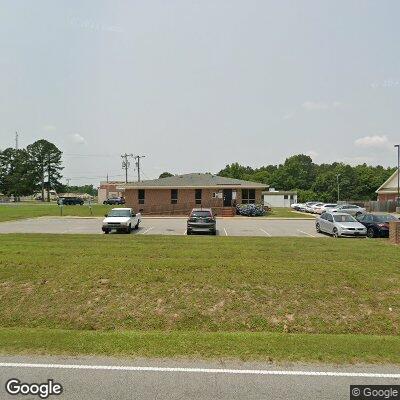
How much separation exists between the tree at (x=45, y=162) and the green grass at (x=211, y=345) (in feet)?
335

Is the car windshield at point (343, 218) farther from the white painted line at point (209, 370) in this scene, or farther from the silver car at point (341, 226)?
the white painted line at point (209, 370)

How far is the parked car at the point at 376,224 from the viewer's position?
72.3 feet

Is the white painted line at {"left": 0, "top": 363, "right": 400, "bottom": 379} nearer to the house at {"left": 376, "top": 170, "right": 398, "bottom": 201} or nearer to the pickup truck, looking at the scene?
the pickup truck

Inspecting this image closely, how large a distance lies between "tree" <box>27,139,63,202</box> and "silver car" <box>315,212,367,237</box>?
9140 centimetres

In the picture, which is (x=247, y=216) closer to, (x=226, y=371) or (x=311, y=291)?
(x=311, y=291)

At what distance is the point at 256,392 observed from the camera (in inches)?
179

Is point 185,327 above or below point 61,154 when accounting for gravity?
below

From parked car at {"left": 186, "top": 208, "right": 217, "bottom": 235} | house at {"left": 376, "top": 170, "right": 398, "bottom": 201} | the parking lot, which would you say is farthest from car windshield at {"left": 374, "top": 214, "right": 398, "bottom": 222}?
house at {"left": 376, "top": 170, "right": 398, "bottom": 201}

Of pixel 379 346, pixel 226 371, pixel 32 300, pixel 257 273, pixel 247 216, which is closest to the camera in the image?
pixel 226 371

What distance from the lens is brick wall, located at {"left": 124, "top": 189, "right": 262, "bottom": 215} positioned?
43500 mm

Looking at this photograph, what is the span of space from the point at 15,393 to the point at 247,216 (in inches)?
1472

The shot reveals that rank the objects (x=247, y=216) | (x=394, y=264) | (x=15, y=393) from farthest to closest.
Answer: (x=247, y=216) < (x=394, y=264) < (x=15, y=393)

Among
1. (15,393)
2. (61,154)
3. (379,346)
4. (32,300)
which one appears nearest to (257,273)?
(379,346)

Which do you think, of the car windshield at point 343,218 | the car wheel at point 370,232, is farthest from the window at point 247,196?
the car wheel at point 370,232
